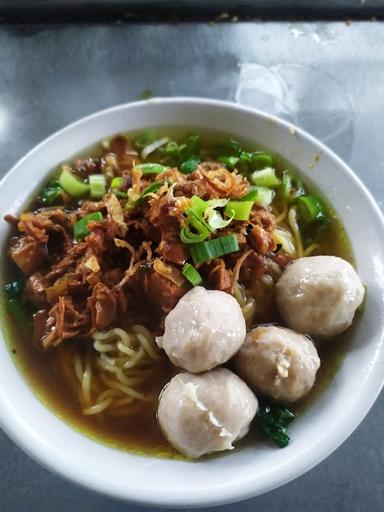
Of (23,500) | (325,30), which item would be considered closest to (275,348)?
(23,500)

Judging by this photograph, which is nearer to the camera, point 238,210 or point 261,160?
point 238,210

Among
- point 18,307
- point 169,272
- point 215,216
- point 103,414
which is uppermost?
point 215,216

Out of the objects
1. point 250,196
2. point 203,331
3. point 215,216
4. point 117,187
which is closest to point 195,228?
point 215,216

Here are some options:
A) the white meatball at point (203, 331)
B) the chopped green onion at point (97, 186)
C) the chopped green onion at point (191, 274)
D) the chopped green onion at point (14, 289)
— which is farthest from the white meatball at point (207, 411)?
the chopped green onion at point (97, 186)

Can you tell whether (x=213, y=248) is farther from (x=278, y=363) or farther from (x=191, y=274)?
(x=278, y=363)

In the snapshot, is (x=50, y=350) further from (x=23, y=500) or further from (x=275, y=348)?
(x=275, y=348)
